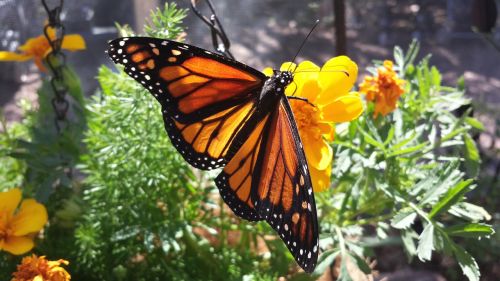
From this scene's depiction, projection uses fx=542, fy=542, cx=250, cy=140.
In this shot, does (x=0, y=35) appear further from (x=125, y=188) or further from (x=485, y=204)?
(x=485, y=204)

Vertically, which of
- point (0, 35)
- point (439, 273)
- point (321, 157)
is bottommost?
point (439, 273)

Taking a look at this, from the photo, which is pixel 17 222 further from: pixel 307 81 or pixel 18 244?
pixel 307 81

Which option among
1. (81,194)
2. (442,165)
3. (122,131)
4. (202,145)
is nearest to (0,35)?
(81,194)

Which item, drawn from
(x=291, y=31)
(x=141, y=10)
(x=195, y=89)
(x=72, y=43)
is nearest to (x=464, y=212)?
(x=195, y=89)

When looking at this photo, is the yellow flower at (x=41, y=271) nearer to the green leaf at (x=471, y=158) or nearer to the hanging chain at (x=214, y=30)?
the hanging chain at (x=214, y=30)

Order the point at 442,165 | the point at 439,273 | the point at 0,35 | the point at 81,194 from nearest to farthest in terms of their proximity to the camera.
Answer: the point at 442,165 → the point at 81,194 → the point at 439,273 → the point at 0,35

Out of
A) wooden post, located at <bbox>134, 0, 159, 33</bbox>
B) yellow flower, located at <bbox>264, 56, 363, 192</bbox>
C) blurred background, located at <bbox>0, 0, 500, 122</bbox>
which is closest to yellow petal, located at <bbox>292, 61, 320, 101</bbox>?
yellow flower, located at <bbox>264, 56, 363, 192</bbox>
